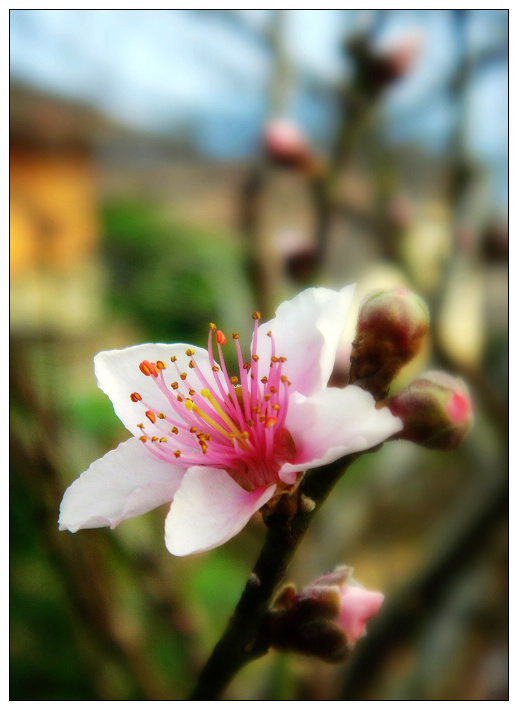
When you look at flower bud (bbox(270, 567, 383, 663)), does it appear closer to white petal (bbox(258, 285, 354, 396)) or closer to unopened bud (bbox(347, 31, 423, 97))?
white petal (bbox(258, 285, 354, 396))

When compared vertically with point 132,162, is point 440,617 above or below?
below

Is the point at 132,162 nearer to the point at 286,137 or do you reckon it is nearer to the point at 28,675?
the point at 286,137

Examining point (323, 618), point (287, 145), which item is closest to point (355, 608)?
point (323, 618)

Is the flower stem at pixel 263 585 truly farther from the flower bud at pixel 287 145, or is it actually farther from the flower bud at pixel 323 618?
the flower bud at pixel 287 145

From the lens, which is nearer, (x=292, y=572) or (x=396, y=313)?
(x=396, y=313)

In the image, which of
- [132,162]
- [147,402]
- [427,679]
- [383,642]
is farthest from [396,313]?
[132,162]

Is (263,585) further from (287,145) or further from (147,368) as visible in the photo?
(287,145)
